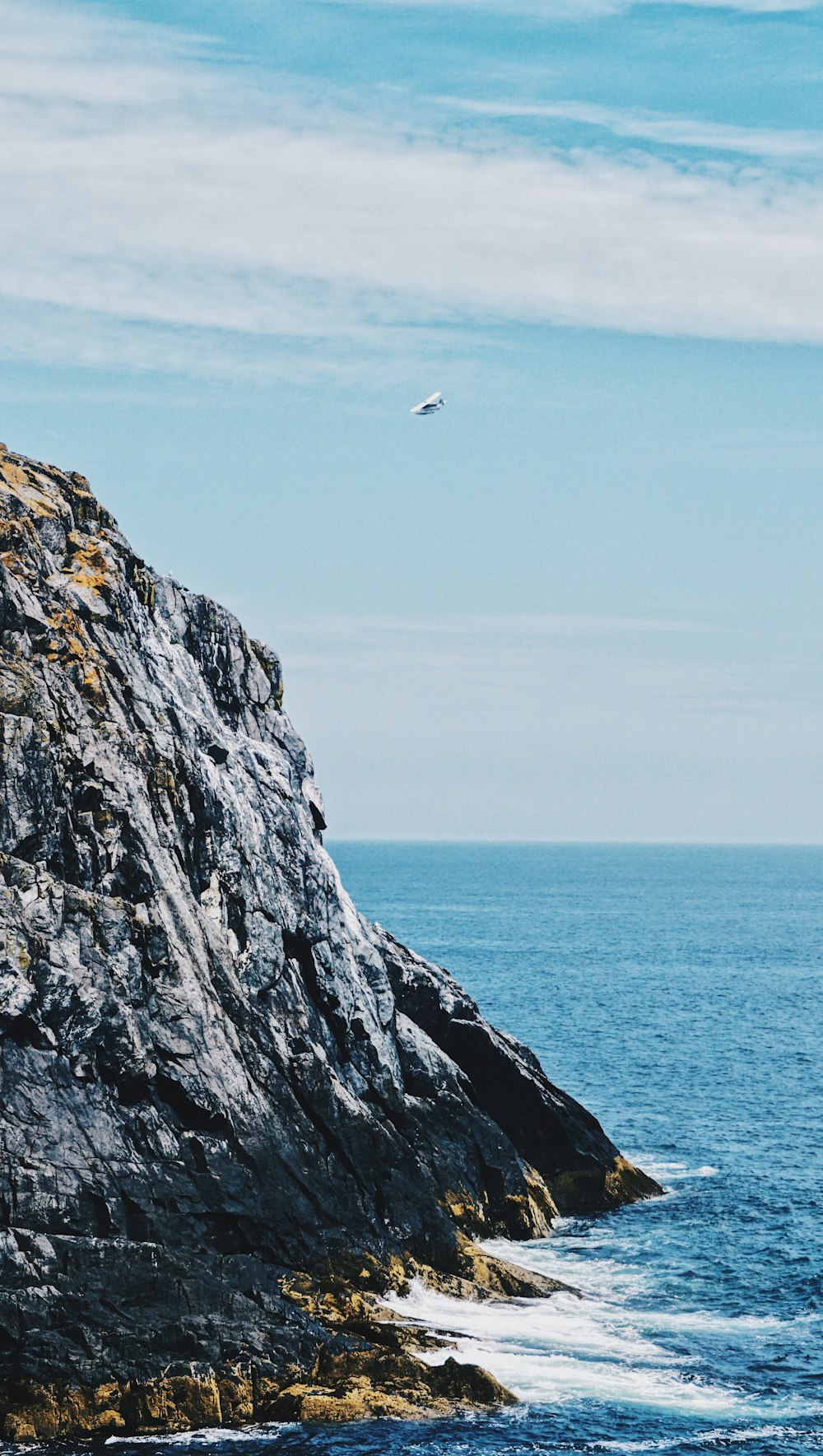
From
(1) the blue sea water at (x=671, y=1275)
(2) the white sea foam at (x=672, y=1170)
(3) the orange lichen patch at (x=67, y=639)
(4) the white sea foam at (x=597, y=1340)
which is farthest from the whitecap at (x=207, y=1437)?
(2) the white sea foam at (x=672, y=1170)

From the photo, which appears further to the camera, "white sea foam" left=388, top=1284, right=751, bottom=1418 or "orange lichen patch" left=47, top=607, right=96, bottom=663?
"orange lichen patch" left=47, top=607, right=96, bottom=663

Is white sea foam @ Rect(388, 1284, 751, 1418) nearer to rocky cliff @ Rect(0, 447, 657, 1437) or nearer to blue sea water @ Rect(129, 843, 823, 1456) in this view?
blue sea water @ Rect(129, 843, 823, 1456)

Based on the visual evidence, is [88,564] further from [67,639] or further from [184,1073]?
[184,1073]

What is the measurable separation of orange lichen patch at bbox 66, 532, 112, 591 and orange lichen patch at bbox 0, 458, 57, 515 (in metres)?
1.41

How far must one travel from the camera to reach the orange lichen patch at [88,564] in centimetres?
4700

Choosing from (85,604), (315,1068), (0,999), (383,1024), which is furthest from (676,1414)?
(85,604)

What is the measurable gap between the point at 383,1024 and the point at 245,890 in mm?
9055

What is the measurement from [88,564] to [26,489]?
389cm

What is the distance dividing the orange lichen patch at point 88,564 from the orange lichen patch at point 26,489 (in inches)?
55.3

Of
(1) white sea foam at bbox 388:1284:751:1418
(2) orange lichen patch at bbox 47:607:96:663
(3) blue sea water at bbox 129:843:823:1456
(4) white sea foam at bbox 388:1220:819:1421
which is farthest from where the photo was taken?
(2) orange lichen patch at bbox 47:607:96:663

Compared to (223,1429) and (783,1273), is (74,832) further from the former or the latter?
(783,1273)

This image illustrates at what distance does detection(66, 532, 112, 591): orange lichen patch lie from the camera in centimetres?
4700

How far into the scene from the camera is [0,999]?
37750 mm

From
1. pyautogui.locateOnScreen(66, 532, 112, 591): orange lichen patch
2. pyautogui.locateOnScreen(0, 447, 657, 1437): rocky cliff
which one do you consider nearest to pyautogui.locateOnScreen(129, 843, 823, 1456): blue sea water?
pyautogui.locateOnScreen(0, 447, 657, 1437): rocky cliff
